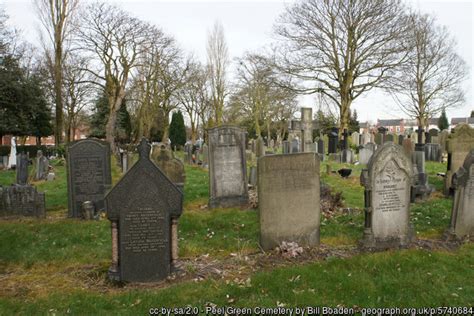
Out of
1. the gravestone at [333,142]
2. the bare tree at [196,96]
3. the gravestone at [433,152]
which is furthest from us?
the bare tree at [196,96]

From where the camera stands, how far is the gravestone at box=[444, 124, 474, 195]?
10508 mm

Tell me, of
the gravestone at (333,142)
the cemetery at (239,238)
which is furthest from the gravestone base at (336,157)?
the cemetery at (239,238)

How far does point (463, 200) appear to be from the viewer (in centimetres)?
673

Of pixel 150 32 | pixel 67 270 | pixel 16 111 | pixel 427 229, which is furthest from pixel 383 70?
pixel 16 111

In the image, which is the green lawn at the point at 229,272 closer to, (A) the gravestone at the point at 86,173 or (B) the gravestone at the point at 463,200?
(B) the gravestone at the point at 463,200

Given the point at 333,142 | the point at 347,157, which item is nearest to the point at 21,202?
the point at 347,157

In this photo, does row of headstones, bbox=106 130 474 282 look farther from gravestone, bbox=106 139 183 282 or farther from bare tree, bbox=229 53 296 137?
bare tree, bbox=229 53 296 137

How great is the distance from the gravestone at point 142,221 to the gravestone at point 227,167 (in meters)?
4.58

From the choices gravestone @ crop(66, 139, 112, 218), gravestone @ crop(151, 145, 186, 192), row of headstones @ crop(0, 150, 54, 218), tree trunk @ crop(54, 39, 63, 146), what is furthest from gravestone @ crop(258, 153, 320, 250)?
tree trunk @ crop(54, 39, 63, 146)

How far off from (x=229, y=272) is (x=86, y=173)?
205 inches

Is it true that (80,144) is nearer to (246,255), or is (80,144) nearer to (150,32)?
(246,255)

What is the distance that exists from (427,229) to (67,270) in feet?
21.5

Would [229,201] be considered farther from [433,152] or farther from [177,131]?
[177,131]

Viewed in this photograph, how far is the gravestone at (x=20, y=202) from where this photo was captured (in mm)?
8562
